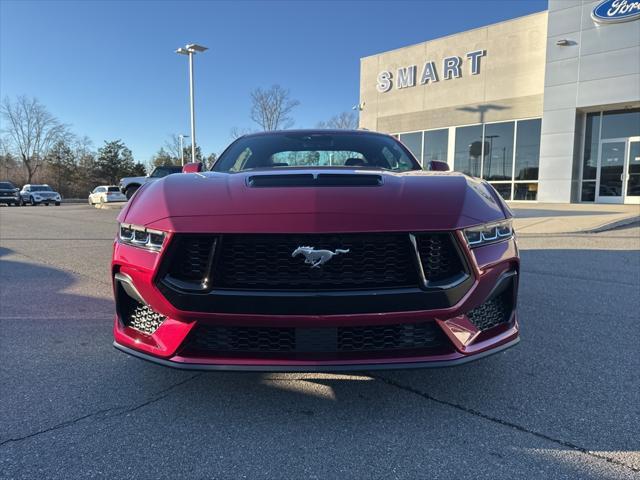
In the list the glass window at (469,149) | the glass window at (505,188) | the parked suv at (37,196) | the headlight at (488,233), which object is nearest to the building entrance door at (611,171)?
the glass window at (505,188)

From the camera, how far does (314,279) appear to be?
73.4 inches

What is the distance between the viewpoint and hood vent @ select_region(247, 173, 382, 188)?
6.99 feet

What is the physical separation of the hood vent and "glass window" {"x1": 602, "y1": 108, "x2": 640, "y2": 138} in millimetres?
18191

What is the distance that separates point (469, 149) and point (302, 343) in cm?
1957

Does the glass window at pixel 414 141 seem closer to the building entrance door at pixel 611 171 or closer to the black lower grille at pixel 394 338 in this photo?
the building entrance door at pixel 611 171

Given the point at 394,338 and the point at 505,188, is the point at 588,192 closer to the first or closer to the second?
the point at 505,188

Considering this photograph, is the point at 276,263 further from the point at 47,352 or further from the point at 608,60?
the point at 608,60

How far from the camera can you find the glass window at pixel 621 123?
16016mm

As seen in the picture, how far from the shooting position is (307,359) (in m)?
1.85

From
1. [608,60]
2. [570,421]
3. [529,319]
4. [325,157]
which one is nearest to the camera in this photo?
[570,421]

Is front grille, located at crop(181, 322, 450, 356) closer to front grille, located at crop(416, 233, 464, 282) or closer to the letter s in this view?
front grille, located at crop(416, 233, 464, 282)

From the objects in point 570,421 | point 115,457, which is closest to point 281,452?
point 115,457

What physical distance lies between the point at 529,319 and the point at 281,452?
102 inches

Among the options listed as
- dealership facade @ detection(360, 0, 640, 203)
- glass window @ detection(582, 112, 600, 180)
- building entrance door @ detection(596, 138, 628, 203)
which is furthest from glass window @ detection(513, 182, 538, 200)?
building entrance door @ detection(596, 138, 628, 203)
